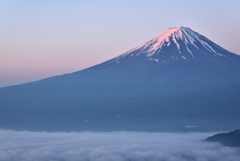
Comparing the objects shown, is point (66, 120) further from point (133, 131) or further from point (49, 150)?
point (49, 150)

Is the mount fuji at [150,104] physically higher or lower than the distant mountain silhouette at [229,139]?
higher

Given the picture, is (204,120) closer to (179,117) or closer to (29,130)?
(179,117)

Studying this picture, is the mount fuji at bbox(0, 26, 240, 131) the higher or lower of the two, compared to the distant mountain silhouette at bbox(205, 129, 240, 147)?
higher

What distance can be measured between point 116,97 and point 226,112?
49328 mm

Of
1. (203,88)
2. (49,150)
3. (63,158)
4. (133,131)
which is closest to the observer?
(63,158)

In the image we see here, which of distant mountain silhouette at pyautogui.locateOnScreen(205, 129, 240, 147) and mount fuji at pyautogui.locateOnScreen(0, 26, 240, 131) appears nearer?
distant mountain silhouette at pyautogui.locateOnScreen(205, 129, 240, 147)

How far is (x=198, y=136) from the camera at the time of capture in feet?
430

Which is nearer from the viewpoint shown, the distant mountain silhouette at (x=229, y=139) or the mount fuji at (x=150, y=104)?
the distant mountain silhouette at (x=229, y=139)

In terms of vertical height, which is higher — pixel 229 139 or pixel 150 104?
pixel 150 104

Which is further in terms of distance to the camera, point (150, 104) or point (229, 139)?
point (150, 104)

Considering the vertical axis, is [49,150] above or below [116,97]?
below

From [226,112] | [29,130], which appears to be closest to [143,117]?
[226,112]

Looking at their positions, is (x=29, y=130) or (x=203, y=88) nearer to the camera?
(x=29, y=130)

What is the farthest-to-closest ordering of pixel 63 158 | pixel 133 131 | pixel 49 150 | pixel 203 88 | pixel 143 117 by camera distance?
pixel 203 88
pixel 143 117
pixel 133 131
pixel 49 150
pixel 63 158
